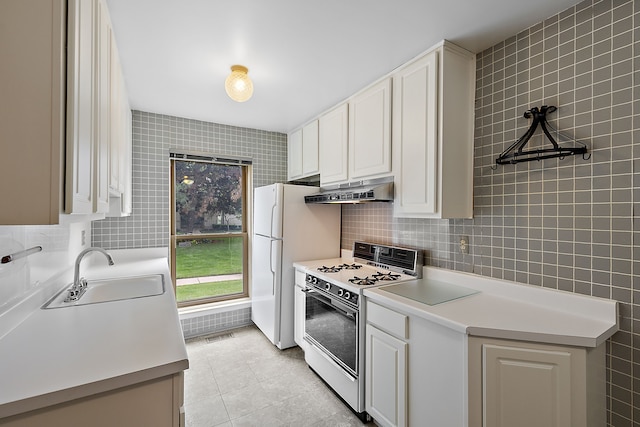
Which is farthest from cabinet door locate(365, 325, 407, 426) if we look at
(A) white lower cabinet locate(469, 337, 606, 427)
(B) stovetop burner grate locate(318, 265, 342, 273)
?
(B) stovetop burner grate locate(318, 265, 342, 273)

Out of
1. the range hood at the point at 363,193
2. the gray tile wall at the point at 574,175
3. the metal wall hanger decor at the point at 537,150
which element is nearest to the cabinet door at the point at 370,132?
the range hood at the point at 363,193

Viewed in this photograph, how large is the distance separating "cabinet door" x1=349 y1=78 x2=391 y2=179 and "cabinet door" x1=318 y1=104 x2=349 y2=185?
0.26ft

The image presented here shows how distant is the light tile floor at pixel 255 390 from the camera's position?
6.44 ft

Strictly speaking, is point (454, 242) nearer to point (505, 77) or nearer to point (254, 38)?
point (505, 77)

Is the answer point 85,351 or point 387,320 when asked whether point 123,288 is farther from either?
point 387,320

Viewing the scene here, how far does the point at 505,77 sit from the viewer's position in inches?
68.6

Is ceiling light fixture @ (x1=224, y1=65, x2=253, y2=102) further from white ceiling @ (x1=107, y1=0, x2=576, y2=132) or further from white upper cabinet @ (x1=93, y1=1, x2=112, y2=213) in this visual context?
white upper cabinet @ (x1=93, y1=1, x2=112, y2=213)

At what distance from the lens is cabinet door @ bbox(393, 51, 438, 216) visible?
180cm

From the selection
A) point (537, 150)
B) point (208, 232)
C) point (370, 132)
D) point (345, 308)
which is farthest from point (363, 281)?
point (208, 232)

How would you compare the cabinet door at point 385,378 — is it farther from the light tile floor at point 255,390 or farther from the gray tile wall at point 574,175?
the gray tile wall at point 574,175

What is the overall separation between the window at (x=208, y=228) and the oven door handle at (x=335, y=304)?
4.88ft

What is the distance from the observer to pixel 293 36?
1.72 meters

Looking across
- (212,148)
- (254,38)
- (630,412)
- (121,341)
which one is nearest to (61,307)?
(121,341)

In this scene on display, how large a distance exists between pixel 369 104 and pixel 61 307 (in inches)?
95.2
